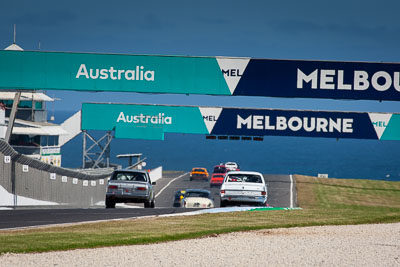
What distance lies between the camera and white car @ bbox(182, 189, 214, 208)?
30.6m

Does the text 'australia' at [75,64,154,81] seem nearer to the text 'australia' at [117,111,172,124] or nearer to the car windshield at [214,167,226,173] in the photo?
the text 'australia' at [117,111,172,124]

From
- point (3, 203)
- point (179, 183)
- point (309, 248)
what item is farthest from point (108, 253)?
point (179, 183)

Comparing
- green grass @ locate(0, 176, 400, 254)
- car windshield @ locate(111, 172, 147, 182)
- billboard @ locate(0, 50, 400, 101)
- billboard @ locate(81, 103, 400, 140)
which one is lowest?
green grass @ locate(0, 176, 400, 254)

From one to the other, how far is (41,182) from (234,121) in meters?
10.2

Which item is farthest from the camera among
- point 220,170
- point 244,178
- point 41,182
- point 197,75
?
point 220,170

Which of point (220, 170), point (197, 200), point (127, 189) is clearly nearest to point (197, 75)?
point (127, 189)

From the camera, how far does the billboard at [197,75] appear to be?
92.4 ft

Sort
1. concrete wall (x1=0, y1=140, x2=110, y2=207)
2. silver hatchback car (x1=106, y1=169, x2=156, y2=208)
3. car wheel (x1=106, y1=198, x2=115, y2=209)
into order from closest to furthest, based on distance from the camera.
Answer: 1. silver hatchback car (x1=106, y1=169, x2=156, y2=208)
2. car wheel (x1=106, y1=198, x2=115, y2=209)
3. concrete wall (x1=0, y1=140, x2=110, y2=207)

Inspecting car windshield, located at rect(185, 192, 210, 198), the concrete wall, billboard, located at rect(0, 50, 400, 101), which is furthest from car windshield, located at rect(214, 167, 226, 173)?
billboard, located at rect(0, 50, 400, 101)

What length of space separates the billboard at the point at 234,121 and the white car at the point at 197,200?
477cm

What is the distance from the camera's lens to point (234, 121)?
35.5 metres

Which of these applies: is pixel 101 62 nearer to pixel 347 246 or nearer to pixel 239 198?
pixel 239 198

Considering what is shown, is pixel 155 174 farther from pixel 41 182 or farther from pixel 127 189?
pixel 127 189

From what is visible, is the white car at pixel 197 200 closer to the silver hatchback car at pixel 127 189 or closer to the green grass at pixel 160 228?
the silver hatchback car at pixel 127 189
